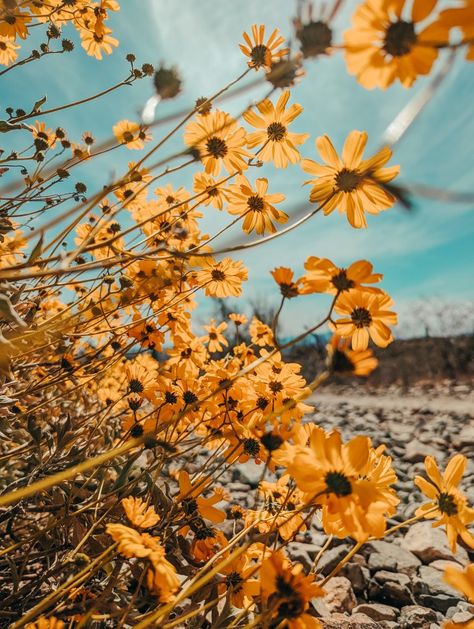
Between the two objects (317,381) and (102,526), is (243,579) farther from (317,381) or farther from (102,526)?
(317,381)

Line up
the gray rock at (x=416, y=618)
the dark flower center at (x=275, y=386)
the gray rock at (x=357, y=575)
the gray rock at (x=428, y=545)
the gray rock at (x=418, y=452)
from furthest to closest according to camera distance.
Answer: the gray rock at (x=418, y=452)
the gray rock at (x=428, y=545)
the gray rock at (x=357, y=575)
the gray rock at (x=416, y=618)
the dark flower center at (x=275, y=386)

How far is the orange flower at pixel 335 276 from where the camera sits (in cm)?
81

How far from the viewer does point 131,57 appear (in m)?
1.50

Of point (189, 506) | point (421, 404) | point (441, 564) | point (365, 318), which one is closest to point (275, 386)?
point (189, 506)

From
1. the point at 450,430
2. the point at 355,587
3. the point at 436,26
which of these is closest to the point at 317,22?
the point at 436,26

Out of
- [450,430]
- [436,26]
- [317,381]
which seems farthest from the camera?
[450,430]

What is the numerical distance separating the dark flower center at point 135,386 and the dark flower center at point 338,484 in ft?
3.37

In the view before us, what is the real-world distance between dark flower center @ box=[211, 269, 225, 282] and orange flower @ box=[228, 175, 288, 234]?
306mm

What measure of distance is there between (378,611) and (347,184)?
1590 mm

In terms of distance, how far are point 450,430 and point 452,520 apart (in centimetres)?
533

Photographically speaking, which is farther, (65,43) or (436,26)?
(65,43)

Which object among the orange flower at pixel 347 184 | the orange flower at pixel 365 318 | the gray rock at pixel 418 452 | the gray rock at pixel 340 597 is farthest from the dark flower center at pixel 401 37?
the gray rock at pixel 418 452

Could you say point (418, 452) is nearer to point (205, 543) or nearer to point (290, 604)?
point (205, 543)

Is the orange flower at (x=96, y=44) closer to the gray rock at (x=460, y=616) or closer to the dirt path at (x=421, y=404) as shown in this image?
the gray rock at (x=460, y=616)
